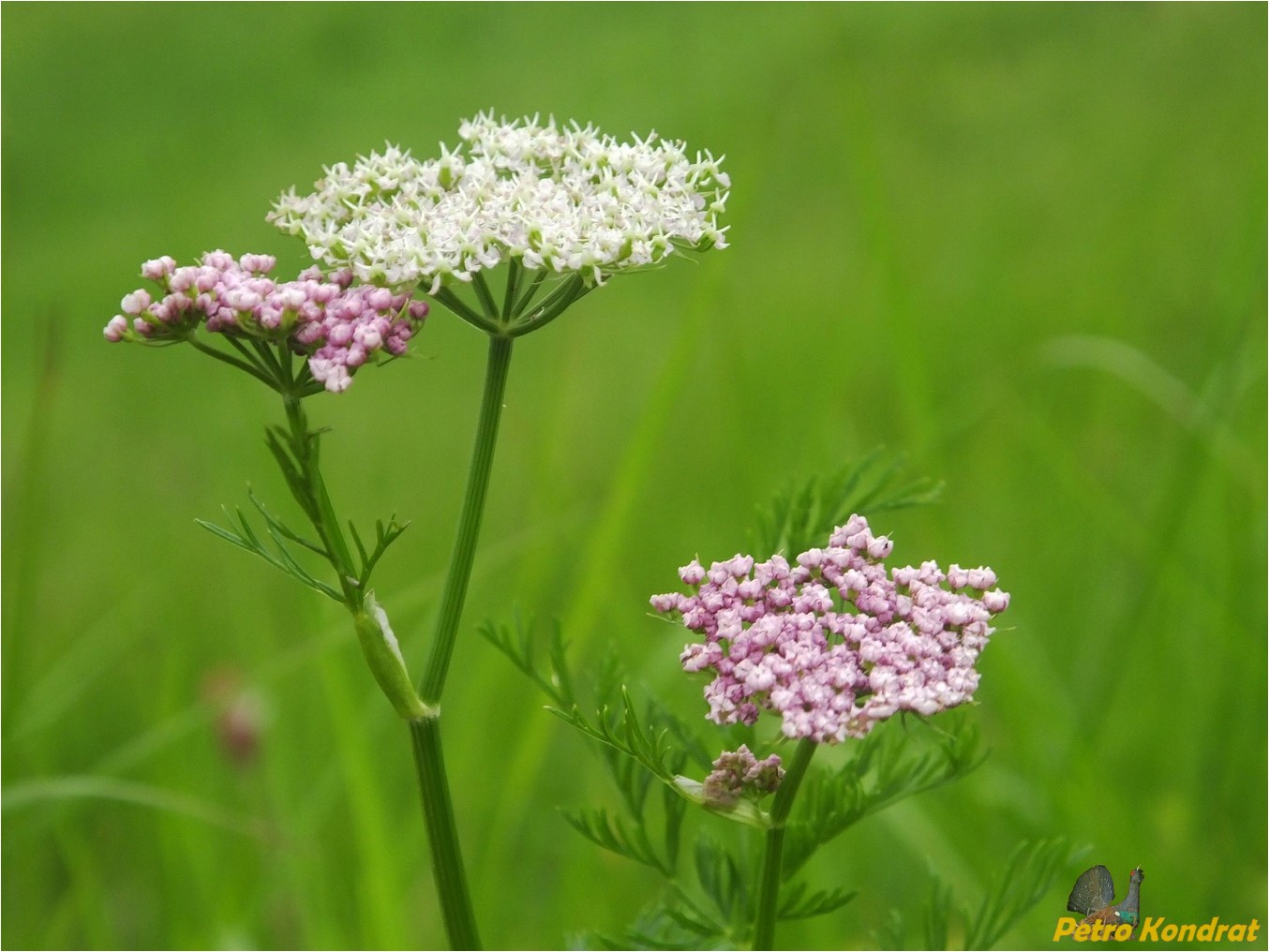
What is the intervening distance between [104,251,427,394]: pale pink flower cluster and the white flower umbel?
0.05 meters

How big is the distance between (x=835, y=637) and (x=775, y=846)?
1.02ft

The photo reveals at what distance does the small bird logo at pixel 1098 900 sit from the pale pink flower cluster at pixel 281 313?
1.52 metres

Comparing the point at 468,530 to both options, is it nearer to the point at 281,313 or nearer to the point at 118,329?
the point at 281,313

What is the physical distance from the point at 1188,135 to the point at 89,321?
7.71 m

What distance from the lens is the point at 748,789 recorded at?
1.75 meters

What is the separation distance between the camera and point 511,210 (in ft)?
6.02

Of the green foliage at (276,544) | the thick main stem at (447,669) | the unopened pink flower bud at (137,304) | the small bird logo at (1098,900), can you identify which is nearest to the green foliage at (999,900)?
the small bird logo at (1098,900)

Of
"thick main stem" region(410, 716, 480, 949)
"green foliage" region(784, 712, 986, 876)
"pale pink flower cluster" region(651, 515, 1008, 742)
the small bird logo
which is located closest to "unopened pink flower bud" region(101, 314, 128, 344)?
"thick main stem" region(410, 716, 480, 949)

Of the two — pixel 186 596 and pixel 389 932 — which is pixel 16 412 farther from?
pixel 389 932

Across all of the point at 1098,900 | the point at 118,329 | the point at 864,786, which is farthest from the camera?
the point at 1098,900

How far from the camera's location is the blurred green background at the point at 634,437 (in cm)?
376

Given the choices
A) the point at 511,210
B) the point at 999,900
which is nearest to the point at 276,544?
the point at 511,210

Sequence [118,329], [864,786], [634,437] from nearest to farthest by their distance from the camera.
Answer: [118,329] < [864,786] < [634,437]

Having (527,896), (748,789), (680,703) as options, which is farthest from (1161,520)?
(748,789)
